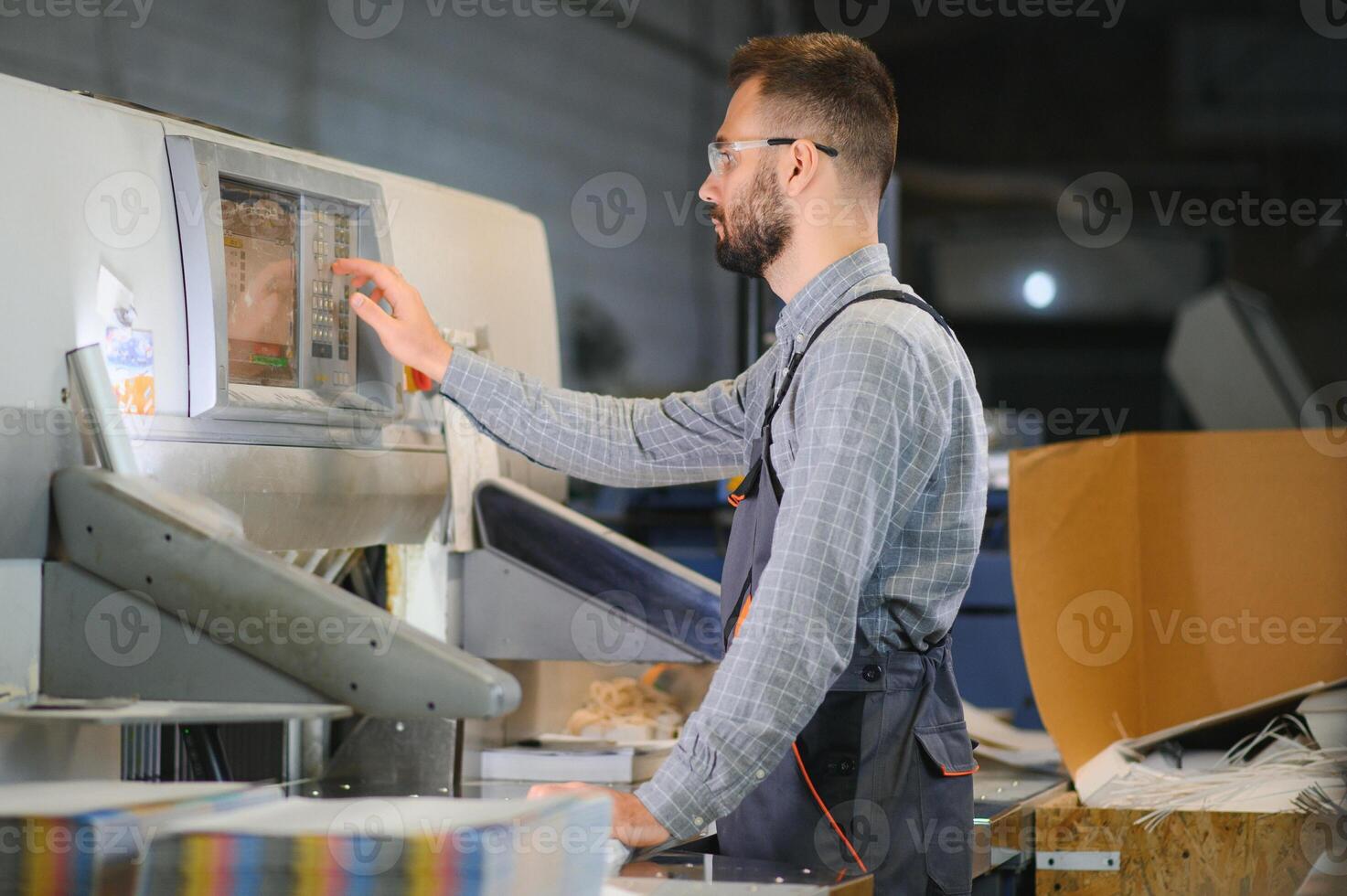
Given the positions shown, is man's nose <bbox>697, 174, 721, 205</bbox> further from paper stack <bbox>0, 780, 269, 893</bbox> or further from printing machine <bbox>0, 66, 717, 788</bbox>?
paper stack <bbox>0, 780, 269, 893</bbox>

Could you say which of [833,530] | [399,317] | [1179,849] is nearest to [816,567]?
[833,530]

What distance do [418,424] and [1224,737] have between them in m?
1.42

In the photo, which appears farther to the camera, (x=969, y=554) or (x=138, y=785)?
(x=969, y=554)

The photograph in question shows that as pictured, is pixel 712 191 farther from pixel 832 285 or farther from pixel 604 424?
pixel 604 424

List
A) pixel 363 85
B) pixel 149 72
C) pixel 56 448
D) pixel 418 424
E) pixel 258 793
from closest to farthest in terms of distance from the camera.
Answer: pixel 258 793
pixel 56 448
pixel 418 424
pixel 149 72
pixel 363 85

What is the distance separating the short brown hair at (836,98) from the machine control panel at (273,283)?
621 millimetres

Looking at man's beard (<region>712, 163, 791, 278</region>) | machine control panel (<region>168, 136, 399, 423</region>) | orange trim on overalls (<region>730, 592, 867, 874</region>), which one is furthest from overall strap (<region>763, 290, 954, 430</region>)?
machine control panel (<region>168, 136, 399, 423</region>)

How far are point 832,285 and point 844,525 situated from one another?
14.2 inches

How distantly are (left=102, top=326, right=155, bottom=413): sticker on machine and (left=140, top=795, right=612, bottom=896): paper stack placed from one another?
58 cm

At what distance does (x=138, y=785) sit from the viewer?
4.38 ft

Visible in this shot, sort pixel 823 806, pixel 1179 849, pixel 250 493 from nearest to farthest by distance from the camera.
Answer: pixel 823 806 → pixel 250 493 → pixel 1179 849

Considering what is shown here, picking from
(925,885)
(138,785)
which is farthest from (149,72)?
(925,885)

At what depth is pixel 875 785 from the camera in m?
1.52

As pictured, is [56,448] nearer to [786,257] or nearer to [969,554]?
[786,257]
